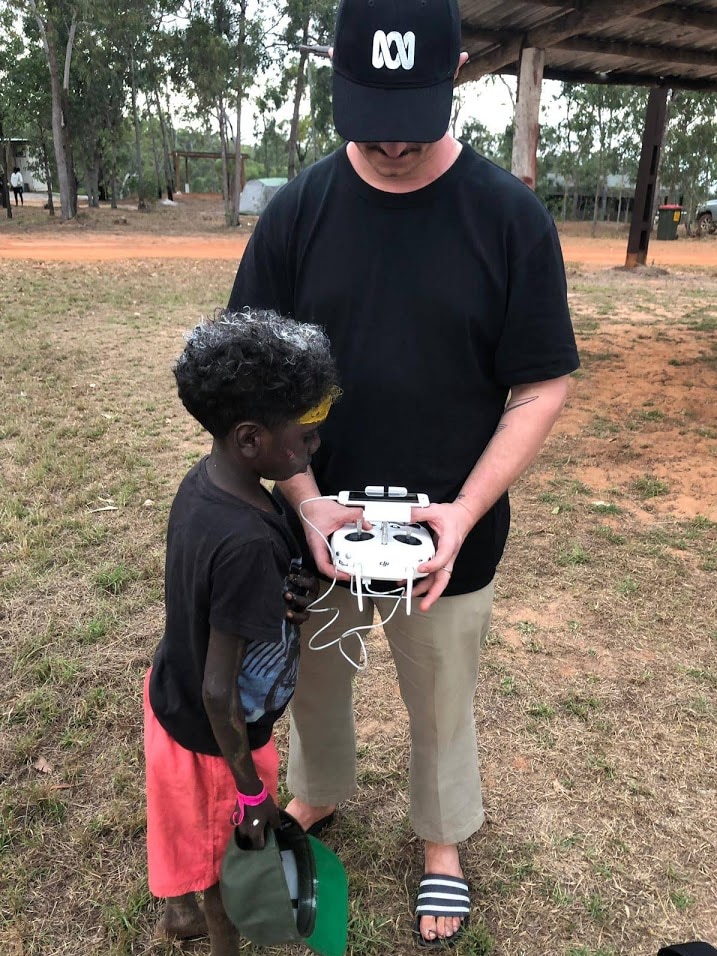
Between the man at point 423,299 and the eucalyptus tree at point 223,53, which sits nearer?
the man at point 423,299

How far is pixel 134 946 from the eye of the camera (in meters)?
1.94

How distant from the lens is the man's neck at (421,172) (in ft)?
4.92

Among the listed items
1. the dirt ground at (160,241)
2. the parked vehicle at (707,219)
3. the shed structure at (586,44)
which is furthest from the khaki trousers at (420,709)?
the parked vehicle at (707,219)

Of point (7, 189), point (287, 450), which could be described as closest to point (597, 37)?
point (287, 450)

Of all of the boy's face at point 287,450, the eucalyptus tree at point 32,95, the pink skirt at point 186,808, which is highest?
the eucalyptus tree at point 32,95

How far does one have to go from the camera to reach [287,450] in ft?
4.70

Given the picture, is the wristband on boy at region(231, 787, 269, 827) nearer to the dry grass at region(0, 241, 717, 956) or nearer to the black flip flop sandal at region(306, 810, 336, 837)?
the dry grass at region(0, 241, 717, 956)

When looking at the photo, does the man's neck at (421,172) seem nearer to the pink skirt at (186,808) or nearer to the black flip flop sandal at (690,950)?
the pink skirt at (186,808)

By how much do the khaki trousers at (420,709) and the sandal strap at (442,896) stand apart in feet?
0.38

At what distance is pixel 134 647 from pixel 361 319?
2.06m

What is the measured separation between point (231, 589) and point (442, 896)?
1.22 meters

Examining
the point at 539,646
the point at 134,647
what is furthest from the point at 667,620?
the point at 134,647

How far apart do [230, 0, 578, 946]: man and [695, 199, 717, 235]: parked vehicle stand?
96.8ft

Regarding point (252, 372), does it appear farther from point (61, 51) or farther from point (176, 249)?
point (61, 51)
